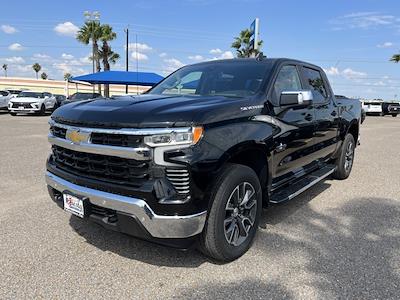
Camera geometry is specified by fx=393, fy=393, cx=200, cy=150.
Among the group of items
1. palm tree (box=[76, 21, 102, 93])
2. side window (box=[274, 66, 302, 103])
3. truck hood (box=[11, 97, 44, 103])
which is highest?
palm tree (box=[76, 21, 102, 93])

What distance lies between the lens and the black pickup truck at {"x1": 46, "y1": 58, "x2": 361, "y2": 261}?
3016 mm

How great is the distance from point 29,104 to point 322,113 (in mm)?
21440

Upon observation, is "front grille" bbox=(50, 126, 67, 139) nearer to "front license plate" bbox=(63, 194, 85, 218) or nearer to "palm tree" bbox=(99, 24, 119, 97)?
"front license plate" bbox=(63, 194, 85, 218)

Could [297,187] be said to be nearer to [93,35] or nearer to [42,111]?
[42,111]

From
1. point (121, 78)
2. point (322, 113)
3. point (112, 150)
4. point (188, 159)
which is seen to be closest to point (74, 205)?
point (112, 150)

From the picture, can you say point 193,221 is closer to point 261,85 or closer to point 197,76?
point 261,85

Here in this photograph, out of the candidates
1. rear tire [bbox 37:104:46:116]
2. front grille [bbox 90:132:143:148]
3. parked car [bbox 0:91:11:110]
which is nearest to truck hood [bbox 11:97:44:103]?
rear tire [bbox 37:104:46:116]

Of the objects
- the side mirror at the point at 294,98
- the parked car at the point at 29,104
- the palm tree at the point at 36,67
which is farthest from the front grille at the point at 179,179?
the palm tree at the point at 36,67

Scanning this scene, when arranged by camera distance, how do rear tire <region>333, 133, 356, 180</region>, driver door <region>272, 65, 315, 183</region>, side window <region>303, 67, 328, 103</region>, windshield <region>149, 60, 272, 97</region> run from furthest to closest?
rear tire <region>333, 133, 356, 180</region>
side window <region>303, 67, 328, 103</region>
windshield <region>149, 60, 272, 97</region>
driver door <region>272, 65, 315, 183</region>

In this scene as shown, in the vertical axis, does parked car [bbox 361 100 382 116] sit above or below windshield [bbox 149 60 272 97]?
below

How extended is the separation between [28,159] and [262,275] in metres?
6.46

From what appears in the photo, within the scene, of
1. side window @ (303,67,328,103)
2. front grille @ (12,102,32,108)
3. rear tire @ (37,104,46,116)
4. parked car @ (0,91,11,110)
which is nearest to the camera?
side window @ (303,67,328,103)

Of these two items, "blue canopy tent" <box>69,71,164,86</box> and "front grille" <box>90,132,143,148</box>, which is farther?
"blue canopy tent" <box>69,71,164,86</box>

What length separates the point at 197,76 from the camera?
487cm
